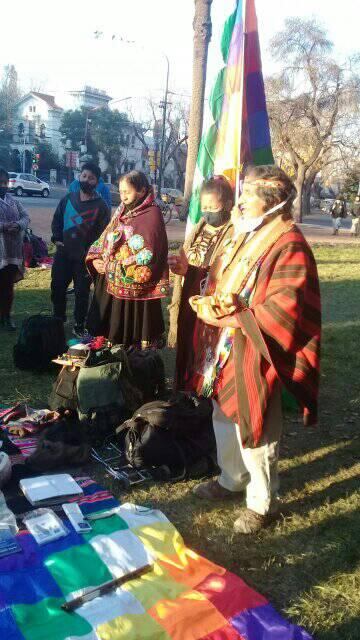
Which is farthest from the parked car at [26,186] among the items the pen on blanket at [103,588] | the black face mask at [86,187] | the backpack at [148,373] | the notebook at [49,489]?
the pen on blanket at [103,588]

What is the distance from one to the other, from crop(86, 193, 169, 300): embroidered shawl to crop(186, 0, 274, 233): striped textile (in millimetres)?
785

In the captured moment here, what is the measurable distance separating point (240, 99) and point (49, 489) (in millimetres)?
3332

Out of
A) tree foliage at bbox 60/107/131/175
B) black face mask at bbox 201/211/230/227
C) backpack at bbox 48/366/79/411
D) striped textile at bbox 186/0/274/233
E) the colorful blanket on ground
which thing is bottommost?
the colorful blanket on ground

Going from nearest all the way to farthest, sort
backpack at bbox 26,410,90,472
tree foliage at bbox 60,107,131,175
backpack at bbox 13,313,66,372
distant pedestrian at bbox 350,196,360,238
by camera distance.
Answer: backpack at bbox 26,410,90,472 < backpack at bbox 13,313,66,372 < distant pedestrian at bbox 350,196,360,238 < tree foliage at bbox 60,107,131,175

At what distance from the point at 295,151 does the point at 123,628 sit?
30.8m

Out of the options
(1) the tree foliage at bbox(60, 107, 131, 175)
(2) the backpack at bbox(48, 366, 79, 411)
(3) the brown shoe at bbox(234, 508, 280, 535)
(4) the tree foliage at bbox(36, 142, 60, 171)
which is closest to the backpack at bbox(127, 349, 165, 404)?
(2) the backpack at bbox(48, 366, 79, 411)

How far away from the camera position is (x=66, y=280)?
6539 millimetres

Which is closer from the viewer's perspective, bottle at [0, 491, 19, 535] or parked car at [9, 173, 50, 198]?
bottle at [0, 491, 19, 535]

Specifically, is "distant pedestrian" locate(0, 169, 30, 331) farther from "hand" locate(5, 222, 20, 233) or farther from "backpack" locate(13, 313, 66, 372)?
"backpack" locate(13, 313, 66, 372)

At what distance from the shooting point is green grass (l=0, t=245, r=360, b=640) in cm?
269

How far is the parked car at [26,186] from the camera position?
39094 millimetres

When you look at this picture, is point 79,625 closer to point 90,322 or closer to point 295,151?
point 90,322

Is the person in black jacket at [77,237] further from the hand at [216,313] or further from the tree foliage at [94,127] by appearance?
the tree foliage at [94,127]

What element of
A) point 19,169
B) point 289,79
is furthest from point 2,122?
point 289,79
